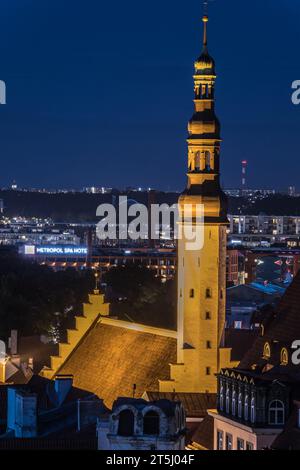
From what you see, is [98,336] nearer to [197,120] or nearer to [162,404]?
[197,120]

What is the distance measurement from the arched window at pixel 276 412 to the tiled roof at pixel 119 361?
11.2 metres

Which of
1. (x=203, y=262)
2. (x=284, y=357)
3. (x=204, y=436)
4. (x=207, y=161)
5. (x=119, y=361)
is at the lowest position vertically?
(x=204, y=436)

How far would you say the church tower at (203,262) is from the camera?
5512cm

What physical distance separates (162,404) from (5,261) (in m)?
159

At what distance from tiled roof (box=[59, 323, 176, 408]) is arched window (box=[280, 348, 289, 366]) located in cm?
830

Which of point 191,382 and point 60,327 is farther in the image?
point 60,327

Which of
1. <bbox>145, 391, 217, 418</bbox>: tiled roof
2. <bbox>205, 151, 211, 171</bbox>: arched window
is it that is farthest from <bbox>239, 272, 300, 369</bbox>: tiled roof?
<bbox>205, 151, 211, 171</bbox>: arched window

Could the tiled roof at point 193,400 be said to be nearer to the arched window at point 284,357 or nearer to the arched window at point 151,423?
the arched window at point 284,357

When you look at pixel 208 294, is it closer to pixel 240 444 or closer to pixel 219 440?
pixel 219 440

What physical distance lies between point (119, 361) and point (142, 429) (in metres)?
22.8

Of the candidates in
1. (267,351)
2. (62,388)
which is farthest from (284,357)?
(62,388)

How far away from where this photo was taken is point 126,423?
119ft

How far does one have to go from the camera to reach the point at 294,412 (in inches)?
1684
